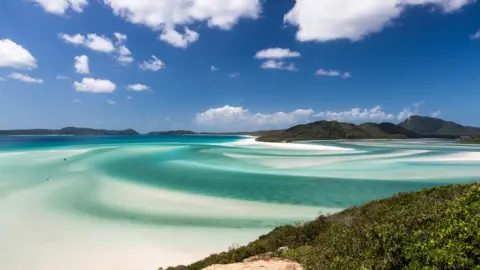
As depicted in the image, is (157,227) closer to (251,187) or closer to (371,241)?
(251,187)

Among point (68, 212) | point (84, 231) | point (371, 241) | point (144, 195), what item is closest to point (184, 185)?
point (144, 195)

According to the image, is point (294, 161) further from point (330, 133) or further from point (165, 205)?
point (330, 133)

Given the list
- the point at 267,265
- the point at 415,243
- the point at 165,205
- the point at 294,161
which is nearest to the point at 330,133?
the point at 294,161

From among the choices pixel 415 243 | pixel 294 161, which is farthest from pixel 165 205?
pixel 294 161

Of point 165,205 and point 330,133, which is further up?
point 330,133

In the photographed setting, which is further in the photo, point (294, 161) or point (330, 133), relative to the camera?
point (330, 133)

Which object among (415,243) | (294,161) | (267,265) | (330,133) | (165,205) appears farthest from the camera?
(330,133)

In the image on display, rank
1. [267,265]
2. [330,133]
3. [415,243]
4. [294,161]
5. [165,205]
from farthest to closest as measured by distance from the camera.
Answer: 1. [330,133]
2. [294,161]
3. [165,205]
4. [267,265]
5. [415,243]

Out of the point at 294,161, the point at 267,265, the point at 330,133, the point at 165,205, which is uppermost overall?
the point at 330,133

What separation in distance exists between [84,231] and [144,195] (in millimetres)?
9590

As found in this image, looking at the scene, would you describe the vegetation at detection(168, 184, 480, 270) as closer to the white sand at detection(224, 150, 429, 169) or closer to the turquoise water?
the turquoise water

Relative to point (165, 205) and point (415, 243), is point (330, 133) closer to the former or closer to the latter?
point (165, 205)

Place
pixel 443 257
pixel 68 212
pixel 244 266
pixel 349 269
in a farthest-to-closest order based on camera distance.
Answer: pixel 68 212
pixel 244 266
pixel 349 269
pixel 443 257

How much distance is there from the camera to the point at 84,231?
18.7 metres
